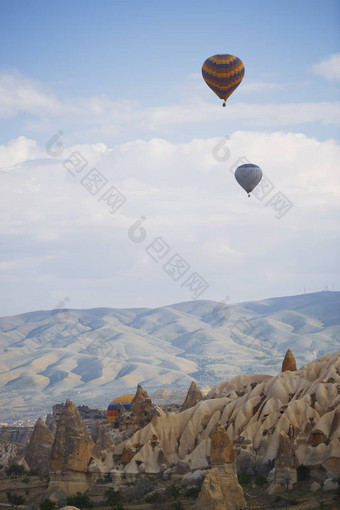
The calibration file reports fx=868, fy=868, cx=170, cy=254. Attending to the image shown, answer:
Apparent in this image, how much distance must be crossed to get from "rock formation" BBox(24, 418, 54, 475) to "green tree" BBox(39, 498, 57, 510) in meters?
19.7

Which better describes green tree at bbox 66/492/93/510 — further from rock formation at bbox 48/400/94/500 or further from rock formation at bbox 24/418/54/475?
rock formation at bbox 24/418/54/475

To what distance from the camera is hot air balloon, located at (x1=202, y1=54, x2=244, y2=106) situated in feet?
284

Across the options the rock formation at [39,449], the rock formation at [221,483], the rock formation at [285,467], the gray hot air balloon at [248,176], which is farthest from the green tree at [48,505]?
the gray hot air balloon at [248,176]

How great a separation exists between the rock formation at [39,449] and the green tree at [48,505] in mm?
19720

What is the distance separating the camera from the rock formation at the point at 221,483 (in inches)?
1897

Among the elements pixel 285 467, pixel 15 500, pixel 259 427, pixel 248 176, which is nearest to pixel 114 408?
pixel 248 176

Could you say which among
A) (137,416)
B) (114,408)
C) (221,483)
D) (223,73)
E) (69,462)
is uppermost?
(223,73)

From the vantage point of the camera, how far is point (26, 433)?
134875 mm

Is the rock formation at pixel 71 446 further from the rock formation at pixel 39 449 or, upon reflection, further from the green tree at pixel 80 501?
the rock formation at pixel 39 449

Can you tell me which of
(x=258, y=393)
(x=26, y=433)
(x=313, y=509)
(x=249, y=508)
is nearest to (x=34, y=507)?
(x=249, y=508)

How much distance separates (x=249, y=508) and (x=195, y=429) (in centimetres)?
2464

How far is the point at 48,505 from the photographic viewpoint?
56.1 meters

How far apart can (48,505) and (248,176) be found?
46522 millimetres

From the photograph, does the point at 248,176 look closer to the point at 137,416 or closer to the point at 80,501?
the point at 137,416
